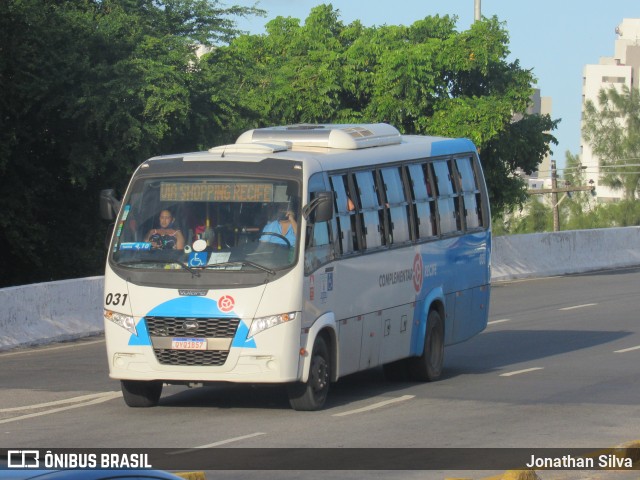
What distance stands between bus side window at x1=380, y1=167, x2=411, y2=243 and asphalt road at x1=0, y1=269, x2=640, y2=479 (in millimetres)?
1730

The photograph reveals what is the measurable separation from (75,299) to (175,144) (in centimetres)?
963

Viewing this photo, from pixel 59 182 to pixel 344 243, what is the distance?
1720 cm

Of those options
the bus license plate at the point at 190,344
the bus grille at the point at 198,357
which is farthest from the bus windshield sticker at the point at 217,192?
the bus grille at the point at 198,357

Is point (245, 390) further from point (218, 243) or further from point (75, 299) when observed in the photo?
point (75, 299)

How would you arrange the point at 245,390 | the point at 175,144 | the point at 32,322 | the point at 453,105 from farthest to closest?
the point at 453,105, the point at 175,144, the point at 32,322, the point at 245,390

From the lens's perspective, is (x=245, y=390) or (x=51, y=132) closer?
(x=245, y=390)

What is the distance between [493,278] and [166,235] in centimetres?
2092

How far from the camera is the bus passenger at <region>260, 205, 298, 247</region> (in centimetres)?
1355

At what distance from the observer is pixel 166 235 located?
1380 cm

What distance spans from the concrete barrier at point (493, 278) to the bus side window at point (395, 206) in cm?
719

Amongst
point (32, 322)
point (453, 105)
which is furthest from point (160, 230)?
point (453, 105)

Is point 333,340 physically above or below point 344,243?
below

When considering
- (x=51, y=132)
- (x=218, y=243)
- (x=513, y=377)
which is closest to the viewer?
(x=218, y=243)

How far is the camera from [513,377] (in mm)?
16812
